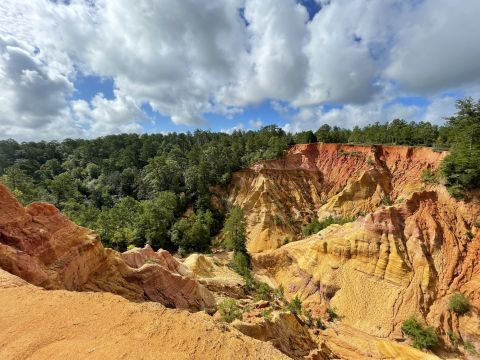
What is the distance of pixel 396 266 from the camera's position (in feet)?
89.1

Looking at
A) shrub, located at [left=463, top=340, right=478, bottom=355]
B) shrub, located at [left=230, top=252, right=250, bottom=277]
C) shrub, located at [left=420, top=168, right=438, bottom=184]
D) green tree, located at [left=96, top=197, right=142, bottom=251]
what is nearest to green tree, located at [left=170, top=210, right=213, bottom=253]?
green tree, located at [left=96, top=197, right=142, bottom=251]

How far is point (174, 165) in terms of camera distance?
4838 cm

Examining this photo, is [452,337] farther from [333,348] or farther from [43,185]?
[43,185]

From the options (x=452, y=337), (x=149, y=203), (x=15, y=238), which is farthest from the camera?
(x=149, y=203)

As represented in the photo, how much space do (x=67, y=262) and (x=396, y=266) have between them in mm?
26790

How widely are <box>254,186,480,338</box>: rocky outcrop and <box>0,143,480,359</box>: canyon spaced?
98mm

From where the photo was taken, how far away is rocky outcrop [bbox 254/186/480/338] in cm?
2530

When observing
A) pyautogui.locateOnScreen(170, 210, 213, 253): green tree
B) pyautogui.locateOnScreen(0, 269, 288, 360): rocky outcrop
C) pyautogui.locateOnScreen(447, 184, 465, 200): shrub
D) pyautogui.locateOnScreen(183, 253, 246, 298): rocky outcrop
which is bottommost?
pyautogui.locateOnScreen(183, 253, 246, 298): rocky outcrop

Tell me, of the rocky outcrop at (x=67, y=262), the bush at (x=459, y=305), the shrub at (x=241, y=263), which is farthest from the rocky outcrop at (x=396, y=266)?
the rocky outcrop at (x=67, y=262)

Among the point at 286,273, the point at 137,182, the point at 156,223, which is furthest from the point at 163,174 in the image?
the point at 286,273

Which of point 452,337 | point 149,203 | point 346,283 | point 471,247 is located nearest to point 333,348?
point 346,283

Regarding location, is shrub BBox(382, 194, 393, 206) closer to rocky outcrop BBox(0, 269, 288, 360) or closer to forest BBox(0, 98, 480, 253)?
forest BBox(0, 98, 480, 253)

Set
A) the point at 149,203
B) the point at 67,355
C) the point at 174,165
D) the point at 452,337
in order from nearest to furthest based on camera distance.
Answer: the point at 67,355 → the point at 452,337 → the point at 149,203 → the point at 174,165

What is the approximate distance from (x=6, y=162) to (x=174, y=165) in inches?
1599
